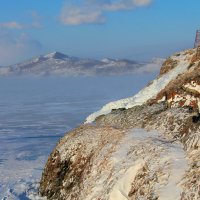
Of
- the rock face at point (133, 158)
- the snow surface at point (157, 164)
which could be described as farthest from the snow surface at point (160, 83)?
the snow surface at point (157, 164)

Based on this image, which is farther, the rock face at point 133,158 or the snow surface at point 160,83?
the snow surface at point 160,83

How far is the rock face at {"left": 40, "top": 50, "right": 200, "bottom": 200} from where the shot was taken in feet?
61.1

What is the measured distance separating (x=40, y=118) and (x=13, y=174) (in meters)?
63.5

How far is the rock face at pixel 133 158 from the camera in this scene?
18625 millimetres

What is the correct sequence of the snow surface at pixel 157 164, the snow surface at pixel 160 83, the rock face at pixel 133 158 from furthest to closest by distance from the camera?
the snow surface at pixel 160 83, the rock face at pixel 133 158, the snow surface at pixel 157 164

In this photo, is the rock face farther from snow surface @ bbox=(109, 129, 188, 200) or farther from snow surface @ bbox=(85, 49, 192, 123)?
snow surface @ bbox=(85, 49, 192, 123)

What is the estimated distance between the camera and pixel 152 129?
1051 inches

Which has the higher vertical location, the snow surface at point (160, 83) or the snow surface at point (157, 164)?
the snow surface at point (160, 83)

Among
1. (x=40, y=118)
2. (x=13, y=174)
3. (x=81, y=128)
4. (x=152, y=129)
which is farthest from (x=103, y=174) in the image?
(x=40, y=118)

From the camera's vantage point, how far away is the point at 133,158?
72.2 feet

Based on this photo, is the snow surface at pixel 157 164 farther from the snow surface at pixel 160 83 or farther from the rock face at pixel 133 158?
the snow surface at pixel 160 83

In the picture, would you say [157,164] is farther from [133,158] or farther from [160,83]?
[160,83]

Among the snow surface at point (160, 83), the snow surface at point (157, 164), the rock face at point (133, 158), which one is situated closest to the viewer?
the snow surface at point (157, 164)

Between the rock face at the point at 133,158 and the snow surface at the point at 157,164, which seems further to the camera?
the rock face at the point at 133,158
